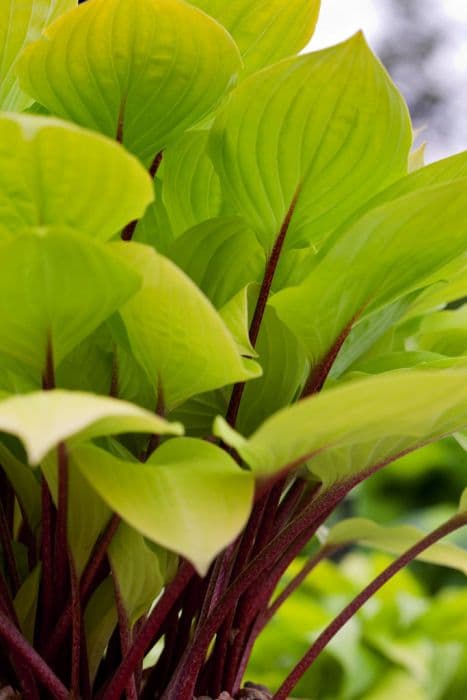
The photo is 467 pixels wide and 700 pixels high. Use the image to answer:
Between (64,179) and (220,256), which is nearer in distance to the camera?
(64,179)

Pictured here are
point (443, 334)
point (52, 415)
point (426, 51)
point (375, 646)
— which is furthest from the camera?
point (426, 51)

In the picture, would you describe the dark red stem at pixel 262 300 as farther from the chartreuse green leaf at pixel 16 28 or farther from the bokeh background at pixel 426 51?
the bokeh background at pixel 426 51

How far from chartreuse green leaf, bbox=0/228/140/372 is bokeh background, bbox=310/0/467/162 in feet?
23.9

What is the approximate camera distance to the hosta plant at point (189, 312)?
0.91 ft

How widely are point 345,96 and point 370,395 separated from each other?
0.14m

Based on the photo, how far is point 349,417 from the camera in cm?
27

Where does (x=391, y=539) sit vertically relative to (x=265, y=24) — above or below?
below

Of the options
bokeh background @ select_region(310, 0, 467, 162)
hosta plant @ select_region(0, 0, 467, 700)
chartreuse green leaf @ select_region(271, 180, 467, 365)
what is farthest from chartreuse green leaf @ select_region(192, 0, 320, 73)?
bokeh background @ select_region(310, 0, 467, 162)

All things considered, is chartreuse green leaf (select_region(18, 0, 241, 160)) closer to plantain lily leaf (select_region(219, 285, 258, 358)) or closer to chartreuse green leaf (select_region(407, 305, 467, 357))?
plantain lily leaf (select_region(219, 285, 258, 358))

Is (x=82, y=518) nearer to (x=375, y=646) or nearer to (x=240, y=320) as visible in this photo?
(x=240, y=320)

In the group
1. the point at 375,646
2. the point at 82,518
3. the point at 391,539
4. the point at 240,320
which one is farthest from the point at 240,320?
the point at 375,646

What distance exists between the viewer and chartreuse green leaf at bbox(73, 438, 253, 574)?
0.89 feet

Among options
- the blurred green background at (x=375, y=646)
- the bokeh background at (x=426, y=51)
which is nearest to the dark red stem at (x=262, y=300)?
the blurred green background at (x=375, y=646)

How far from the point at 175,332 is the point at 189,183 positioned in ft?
0.46
